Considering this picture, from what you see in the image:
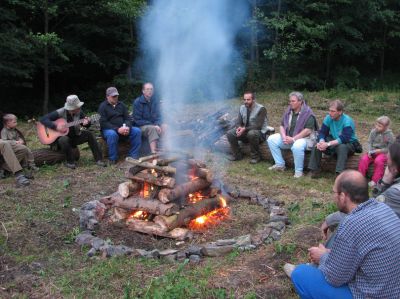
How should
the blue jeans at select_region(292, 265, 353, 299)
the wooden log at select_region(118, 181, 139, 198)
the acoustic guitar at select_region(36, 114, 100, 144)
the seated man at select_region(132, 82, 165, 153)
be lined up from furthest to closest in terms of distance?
the seated man at select_region(132, 82, 165, 153), the acoustic guitar at select_region(36, 114, 100, 144), the wooden log at select_region(118, 181, 139, 198), the blue jeans at select_region(292, 265, 353, 299)

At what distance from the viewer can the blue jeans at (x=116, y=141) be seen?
8867mm

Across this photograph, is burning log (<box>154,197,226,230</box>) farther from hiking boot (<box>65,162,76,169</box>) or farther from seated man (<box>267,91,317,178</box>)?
hiking boot (<box>65,162,76,169</box>)

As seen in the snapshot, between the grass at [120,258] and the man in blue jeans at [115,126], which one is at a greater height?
the man in blue jeans at [115,126]

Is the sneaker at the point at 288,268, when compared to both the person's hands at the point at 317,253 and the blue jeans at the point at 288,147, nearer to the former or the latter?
the person's hands at the point at 317,253

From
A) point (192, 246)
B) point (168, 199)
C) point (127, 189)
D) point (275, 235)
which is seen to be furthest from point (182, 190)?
point (275, 235)

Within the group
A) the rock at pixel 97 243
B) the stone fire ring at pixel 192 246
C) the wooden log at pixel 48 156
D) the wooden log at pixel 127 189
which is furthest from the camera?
the wooden log at pixel 48 156

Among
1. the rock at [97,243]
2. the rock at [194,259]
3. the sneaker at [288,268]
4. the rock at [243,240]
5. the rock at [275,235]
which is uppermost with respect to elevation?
the sneaker at [288,268]

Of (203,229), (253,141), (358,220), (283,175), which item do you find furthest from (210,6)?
(358,220)

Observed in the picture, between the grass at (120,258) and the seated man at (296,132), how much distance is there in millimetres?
282

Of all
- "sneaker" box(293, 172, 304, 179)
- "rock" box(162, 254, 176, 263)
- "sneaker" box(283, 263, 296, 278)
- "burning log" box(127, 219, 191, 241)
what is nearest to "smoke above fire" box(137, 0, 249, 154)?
"sneaker" box(293, 172, 304, 179)

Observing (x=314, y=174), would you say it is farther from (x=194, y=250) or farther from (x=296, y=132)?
(x=194, y=250)

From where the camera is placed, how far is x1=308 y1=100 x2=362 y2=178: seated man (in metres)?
7.62

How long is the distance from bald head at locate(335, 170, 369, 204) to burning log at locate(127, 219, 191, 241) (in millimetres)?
2610

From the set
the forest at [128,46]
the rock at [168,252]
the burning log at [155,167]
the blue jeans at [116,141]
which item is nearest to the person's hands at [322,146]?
the burning log at [155,167]
